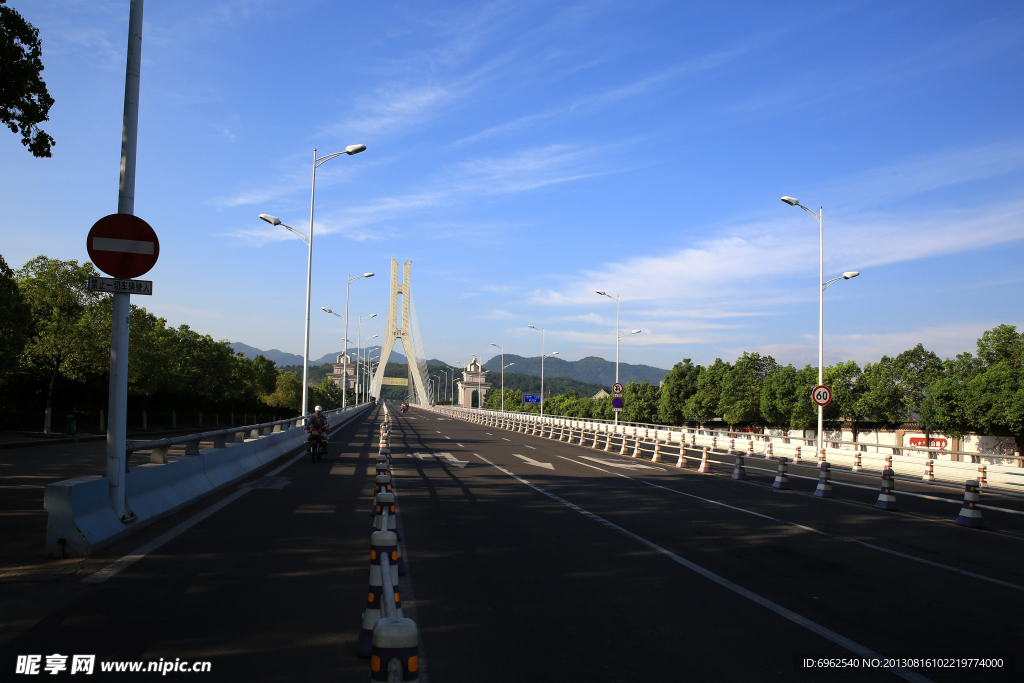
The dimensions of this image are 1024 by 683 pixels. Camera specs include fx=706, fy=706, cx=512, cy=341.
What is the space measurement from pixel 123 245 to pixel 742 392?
82236 mm

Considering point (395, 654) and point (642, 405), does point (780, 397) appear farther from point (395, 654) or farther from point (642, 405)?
point (395, 654)

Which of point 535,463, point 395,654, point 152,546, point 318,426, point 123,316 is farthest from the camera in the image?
point 535,463

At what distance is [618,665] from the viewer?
502 centimetres

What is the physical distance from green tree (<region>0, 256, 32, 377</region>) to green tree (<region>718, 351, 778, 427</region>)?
238 ft

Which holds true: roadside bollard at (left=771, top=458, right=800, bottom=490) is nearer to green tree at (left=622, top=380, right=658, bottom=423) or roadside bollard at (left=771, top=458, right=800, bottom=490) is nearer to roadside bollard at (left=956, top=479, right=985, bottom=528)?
roadside bollard at (left=956, top=479, right=985, bottom=528)

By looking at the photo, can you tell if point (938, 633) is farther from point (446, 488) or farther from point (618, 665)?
point (446, 488)

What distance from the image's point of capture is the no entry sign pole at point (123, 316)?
882 centimetres

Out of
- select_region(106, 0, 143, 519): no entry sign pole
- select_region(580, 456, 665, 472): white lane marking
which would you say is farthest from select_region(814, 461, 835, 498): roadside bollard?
select_region(106, 0, 143, 519): no entry sign pole

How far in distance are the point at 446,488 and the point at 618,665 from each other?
11.0 meters

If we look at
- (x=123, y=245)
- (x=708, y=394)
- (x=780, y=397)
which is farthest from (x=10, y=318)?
(x=708, y=394)

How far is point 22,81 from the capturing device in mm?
11555

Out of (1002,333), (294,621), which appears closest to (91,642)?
(294,621)

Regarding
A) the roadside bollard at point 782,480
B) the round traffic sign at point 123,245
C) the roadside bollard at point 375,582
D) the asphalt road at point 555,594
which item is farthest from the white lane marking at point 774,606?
the roadside bollard at point 782,480

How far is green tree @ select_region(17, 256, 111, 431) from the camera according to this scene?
3130 centimetres
